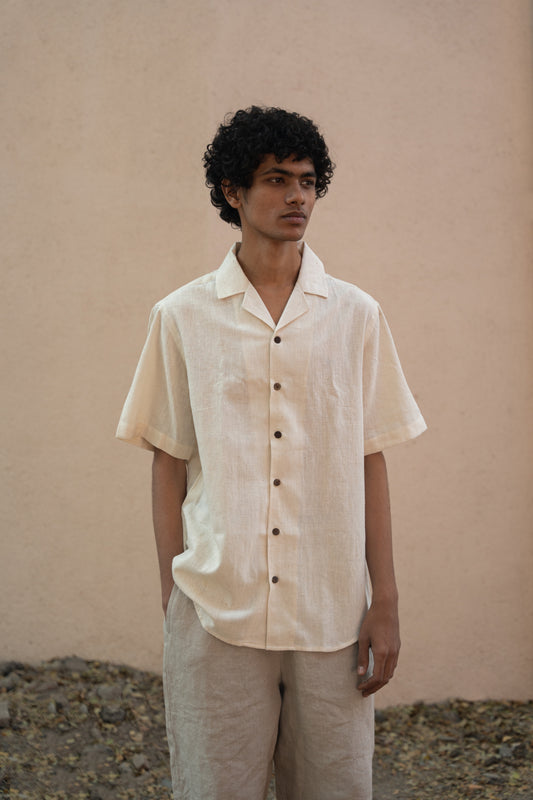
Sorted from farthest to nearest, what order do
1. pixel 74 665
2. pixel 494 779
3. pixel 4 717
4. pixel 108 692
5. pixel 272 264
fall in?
pixel 74 665 → pixel 108 692 → pixel 4 717 → pixel 494 779 → pixel 272 264

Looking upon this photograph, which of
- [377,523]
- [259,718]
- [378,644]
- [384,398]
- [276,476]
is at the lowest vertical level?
[259,718]

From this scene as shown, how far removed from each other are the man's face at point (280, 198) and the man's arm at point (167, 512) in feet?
1.79

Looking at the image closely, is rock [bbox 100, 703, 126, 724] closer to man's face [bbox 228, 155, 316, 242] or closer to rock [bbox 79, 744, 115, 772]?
rock [bbox 79, 744, 115, 772]

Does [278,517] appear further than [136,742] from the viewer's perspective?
No

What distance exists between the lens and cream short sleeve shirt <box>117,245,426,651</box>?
1.66 metres

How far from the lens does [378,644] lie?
1.70m

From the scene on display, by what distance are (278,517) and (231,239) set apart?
1.87m

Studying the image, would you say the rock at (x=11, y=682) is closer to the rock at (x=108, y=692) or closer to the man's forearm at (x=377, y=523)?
the rock at (x=108, y=692)

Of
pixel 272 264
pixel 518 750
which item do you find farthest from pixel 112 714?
pixel 272 264

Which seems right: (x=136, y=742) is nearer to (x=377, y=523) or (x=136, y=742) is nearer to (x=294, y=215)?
(x=377, y=523)

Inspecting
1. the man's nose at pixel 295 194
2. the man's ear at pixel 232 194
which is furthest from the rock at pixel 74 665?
the man's nose at pixel 295 194

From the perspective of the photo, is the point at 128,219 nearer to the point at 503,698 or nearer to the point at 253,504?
the point at 253,504

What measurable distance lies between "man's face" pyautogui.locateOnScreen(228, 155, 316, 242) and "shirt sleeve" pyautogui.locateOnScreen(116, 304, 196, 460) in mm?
294

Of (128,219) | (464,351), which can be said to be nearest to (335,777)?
(464,351)
